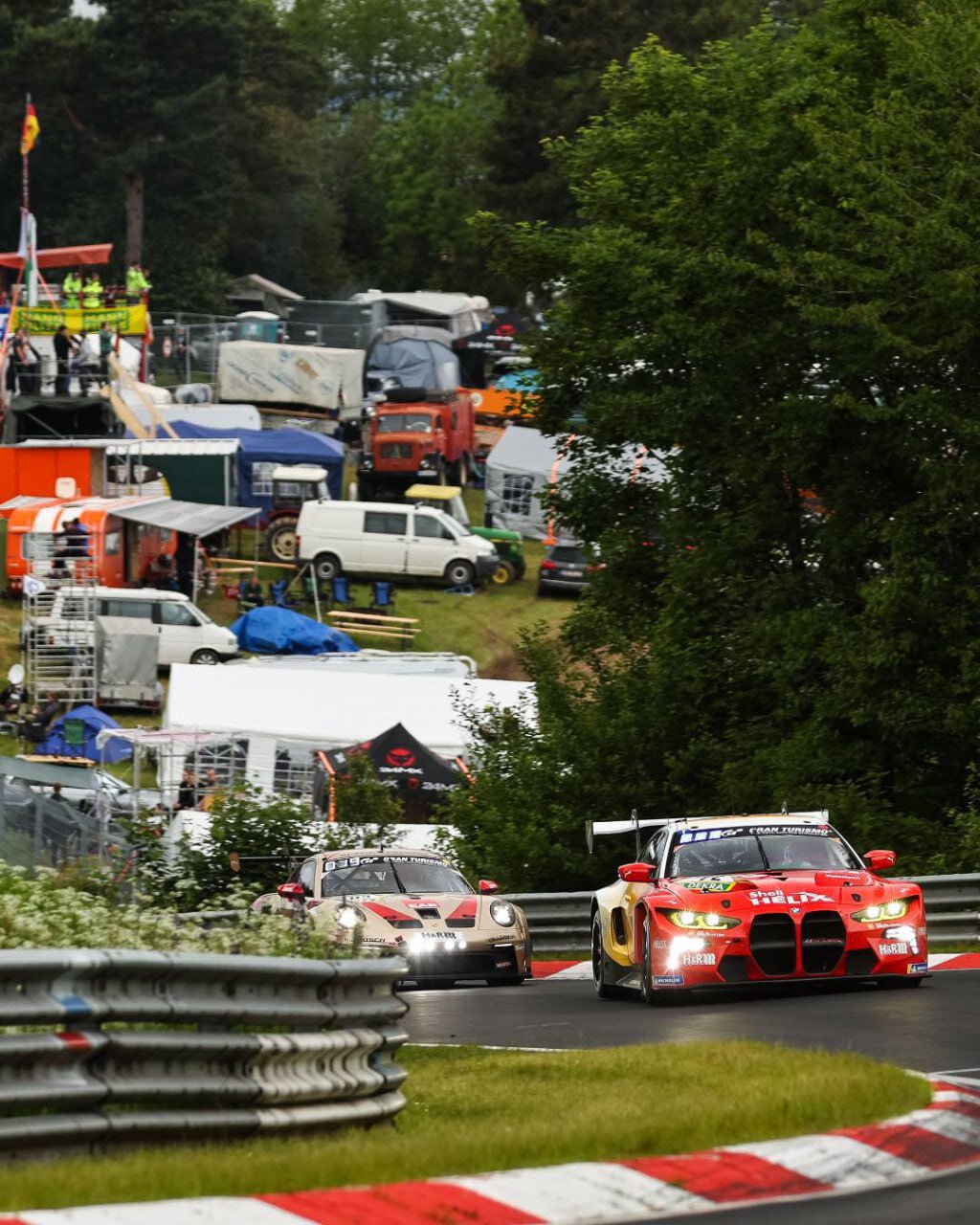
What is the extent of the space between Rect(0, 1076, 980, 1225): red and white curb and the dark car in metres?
48.8

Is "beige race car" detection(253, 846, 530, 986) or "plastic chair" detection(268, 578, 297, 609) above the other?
"plastic chair" detection(268, 578, 297, 609)

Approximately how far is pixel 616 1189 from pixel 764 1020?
6.28 meters

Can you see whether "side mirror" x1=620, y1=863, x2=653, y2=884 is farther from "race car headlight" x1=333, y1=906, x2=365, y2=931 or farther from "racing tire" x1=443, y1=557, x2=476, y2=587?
"racing tire" x1=443, y1=557, x2=476, y2=587

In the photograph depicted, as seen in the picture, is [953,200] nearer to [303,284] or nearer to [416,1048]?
[416,1048]

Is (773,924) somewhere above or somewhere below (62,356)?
below

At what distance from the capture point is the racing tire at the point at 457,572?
58.0m

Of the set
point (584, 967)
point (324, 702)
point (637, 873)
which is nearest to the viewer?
point (637, 873)

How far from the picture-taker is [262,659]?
44.4m

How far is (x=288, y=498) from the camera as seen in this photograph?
60.2 m

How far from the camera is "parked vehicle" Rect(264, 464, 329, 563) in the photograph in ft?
193

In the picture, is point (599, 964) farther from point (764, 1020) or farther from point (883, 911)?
point (764, 1020)

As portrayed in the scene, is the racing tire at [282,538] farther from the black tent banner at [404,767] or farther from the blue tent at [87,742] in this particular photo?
the black tent banner at [404,767]

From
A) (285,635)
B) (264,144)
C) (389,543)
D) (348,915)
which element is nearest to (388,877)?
(348,915)

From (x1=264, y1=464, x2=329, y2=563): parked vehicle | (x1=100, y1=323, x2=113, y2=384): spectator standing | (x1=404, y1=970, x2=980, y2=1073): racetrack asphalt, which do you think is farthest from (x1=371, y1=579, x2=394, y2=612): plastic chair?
(x1=404, y1=970, x2=980, y2=1073): racetrack asphalt
